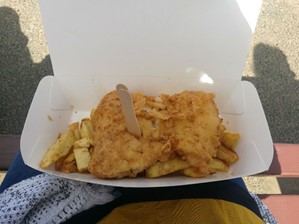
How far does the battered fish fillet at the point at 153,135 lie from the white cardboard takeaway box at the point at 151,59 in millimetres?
54

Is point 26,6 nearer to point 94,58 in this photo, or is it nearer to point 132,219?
point 94,58

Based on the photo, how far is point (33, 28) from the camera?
2613mm

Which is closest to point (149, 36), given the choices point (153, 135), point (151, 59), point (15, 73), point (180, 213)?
point (151, 59)

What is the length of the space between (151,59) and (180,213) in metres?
0.53

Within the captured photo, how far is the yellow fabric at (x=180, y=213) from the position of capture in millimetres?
1035

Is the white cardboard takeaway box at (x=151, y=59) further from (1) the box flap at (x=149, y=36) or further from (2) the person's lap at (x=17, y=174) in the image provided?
(2) the person's lap at (x=17, y=174)

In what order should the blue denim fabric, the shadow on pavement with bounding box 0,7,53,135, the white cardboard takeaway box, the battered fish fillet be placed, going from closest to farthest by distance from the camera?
the battered fish fillet, the white cardboard takeaway box, the blue denim fabric, the shadow on pavement with bounding box 0,7,53,135

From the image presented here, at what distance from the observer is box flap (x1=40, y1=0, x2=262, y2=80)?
1131 millimetres

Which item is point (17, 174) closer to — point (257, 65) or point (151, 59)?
point (151, 59)

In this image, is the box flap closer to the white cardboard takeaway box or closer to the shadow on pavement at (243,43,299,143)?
the white cardboard takeaway box

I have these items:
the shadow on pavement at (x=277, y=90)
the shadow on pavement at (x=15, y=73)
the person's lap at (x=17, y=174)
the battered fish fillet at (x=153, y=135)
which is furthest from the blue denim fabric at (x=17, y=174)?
the shadow on pavement at (x=277, y=90)

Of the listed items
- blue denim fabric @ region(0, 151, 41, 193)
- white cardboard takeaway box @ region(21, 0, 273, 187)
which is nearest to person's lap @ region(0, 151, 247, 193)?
blue denim fabric @ region(0, 151, 41, 193)

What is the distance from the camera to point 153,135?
1.05m

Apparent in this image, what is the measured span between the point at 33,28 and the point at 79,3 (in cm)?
164
